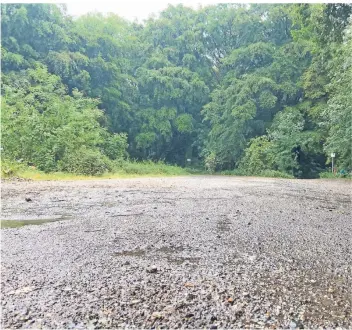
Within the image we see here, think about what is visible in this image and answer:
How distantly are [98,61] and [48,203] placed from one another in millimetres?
17314

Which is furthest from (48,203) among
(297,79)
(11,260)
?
(297,79)

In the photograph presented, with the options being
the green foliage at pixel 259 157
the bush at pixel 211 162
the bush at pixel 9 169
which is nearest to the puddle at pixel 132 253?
the bush at pixel 9 169

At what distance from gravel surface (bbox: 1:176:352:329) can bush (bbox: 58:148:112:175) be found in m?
8.64

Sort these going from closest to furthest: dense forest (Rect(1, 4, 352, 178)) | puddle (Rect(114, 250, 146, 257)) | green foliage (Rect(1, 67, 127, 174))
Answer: puddle (Rect(114, 250, 146, 257)), green foliage (Rect(1, 67, 127, 174)), dense forest (Rect(1, 4, 352, 178))

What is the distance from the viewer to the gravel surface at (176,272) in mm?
1645

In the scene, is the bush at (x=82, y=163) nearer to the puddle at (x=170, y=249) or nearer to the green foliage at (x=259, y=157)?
the green foliage at (x=259, y=157)

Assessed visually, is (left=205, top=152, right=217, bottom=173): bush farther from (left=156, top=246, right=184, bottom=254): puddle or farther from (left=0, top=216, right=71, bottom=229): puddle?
(left=156, top=246, right=184, bottom=254): puddle

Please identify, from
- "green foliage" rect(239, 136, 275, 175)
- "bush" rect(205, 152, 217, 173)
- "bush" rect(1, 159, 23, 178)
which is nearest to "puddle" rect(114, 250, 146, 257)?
"bush" rect(1, 159, 23, 178)

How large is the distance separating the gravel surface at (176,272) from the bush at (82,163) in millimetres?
8643

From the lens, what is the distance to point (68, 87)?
67.2 feet

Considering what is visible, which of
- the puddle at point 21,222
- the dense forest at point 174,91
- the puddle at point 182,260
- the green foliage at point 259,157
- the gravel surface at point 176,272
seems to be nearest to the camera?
the gravel surface at point 176,272

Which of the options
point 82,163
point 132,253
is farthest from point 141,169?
point 132,253

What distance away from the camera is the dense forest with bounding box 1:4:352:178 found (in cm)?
1353

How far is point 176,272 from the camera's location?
87.1 inches
